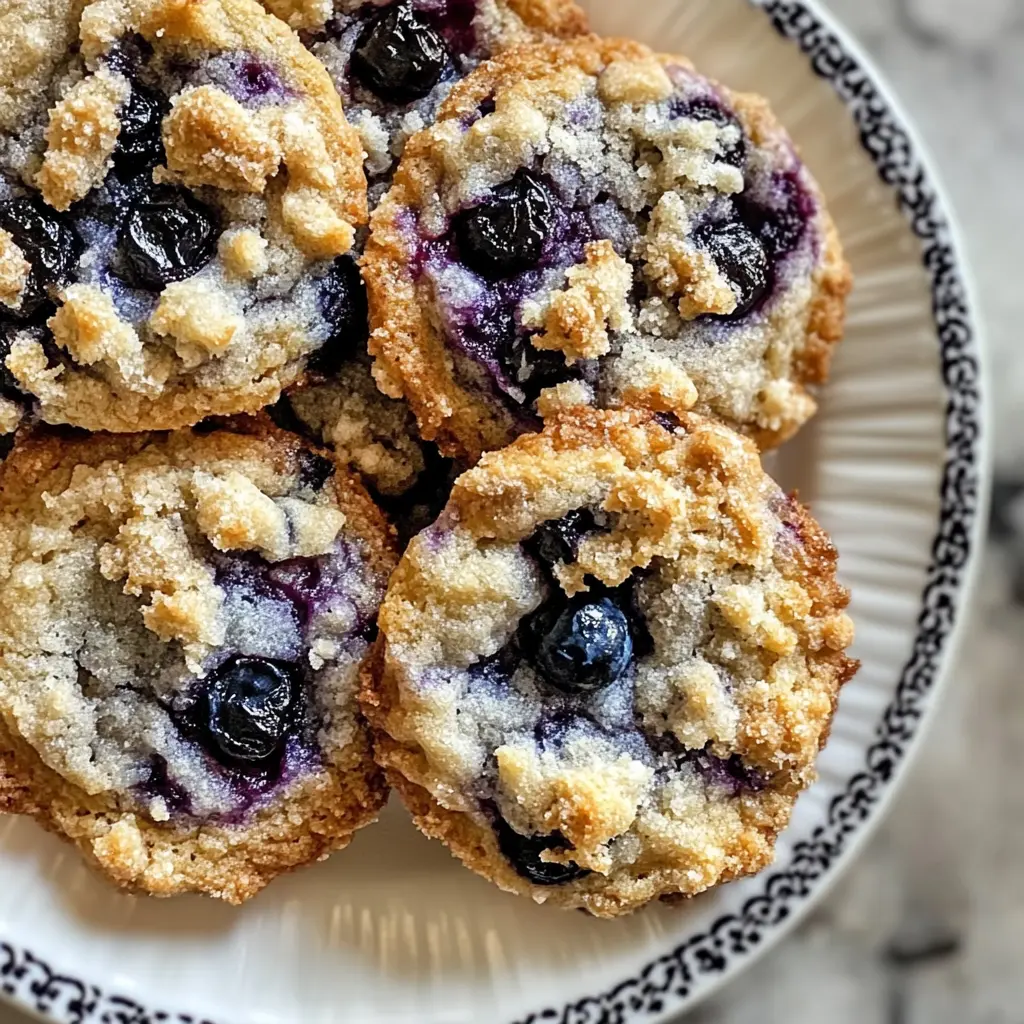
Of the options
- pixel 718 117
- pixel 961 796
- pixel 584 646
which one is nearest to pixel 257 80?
pixel 718 117

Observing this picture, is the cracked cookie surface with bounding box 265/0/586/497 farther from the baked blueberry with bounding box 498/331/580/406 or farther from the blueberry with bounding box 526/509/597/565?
the blueberry with bounding box 526/509/597/565

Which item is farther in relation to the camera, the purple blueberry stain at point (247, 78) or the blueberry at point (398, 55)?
the blueberry at point (398, 55)

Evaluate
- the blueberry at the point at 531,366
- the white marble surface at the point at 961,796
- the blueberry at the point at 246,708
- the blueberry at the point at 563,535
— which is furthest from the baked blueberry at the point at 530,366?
the white marble surface at the point at 961,796

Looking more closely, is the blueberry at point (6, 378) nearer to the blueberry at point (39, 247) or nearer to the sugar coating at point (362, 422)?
the blueberry at point (39, 247)

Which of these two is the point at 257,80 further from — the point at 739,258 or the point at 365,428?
the point at 739,258

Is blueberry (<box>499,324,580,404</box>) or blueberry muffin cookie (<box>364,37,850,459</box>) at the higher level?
blueberry muffin cookie (<box>364,37,850,459</box>)

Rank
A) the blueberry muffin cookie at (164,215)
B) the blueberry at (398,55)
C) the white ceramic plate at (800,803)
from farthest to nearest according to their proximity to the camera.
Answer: the white ceramic plate at (800,803), the blueberry at (398,55), the blueberry muffin cookie at (164,215)

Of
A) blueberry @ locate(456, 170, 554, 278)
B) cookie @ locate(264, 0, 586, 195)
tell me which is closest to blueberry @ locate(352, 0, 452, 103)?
cookie @ locate(264, 0, 586, 195)

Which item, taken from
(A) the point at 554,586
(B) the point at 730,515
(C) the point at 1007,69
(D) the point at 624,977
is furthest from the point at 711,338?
(C) the point at 1007,69
